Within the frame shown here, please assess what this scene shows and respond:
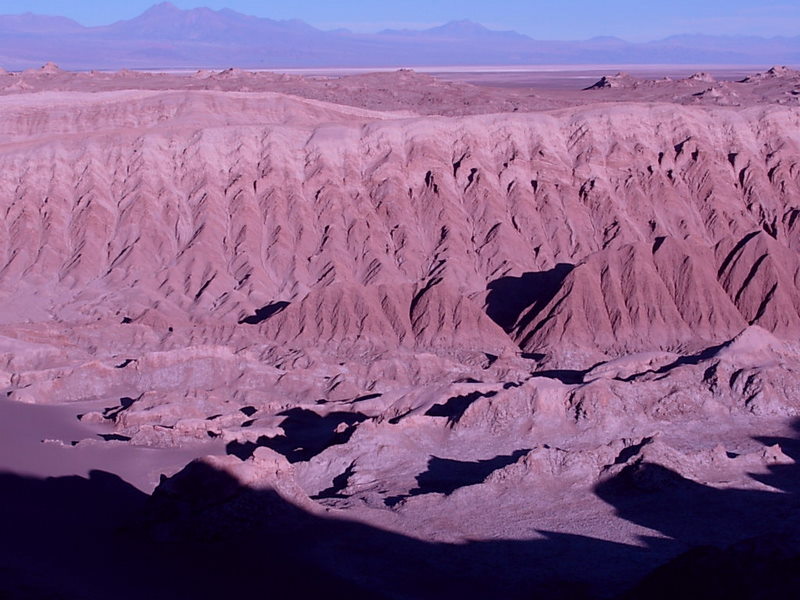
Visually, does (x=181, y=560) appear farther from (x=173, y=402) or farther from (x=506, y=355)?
(x=506, y=355)

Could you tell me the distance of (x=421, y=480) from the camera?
23234mm

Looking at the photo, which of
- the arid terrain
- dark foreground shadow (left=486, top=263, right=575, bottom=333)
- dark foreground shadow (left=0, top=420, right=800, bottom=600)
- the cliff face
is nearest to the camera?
dark foreground shadow (left=0, top=420, right=800, bottom=600)

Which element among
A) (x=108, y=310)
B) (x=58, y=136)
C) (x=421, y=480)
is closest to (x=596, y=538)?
(x=421, y=480)

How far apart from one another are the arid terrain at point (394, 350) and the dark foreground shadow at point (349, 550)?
0.07 m

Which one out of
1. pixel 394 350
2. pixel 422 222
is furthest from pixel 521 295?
pixel 394 350

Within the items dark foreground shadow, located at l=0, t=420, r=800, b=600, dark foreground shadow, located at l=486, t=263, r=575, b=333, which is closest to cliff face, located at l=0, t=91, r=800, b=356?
dark foreground shadow, located at l=486, t=263, r=575, b=333

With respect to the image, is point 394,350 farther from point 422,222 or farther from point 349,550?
point 349,550

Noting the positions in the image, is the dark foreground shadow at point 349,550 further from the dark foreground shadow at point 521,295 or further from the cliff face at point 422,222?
the dark foreground shadow at point 521,295

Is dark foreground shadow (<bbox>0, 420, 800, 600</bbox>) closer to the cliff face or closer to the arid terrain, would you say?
the arid terrain

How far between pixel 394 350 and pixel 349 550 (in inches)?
704

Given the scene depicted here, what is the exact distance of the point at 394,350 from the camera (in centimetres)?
3644

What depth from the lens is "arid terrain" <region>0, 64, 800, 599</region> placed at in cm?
1891

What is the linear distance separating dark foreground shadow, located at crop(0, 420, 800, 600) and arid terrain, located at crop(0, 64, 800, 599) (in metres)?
0.07

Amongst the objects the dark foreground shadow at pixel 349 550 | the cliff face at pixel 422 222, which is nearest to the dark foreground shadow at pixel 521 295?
the cliff face at pixel 422 222
